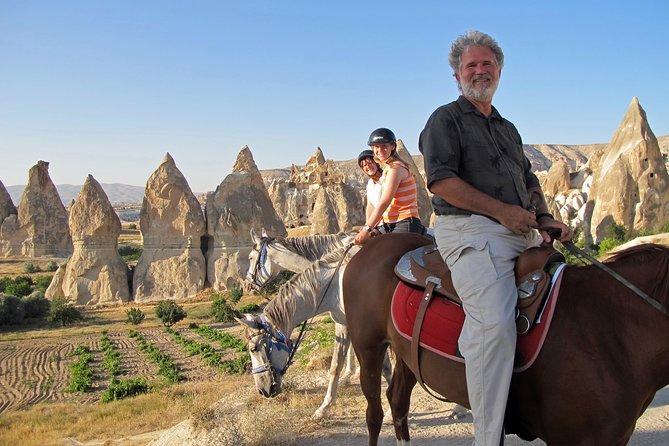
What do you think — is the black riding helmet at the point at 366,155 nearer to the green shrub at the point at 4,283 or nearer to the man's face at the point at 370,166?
the man's face at the point at 370,166

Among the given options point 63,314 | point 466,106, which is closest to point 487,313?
point 466,106

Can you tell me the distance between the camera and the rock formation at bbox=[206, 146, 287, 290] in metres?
26.7

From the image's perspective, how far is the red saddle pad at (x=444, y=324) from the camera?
8.81 ft

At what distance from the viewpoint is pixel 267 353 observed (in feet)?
17.7

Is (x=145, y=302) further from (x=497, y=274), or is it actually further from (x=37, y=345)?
(x=497, y=274)

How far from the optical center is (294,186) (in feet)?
209

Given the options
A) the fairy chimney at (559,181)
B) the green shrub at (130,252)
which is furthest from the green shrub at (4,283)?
the fairy chimney at (559,181)

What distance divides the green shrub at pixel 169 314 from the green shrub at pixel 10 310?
612 cm

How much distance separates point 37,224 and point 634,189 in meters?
40.1

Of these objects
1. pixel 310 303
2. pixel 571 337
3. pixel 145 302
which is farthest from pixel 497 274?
pixel 145 302

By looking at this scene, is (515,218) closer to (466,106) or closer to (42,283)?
(466,106)

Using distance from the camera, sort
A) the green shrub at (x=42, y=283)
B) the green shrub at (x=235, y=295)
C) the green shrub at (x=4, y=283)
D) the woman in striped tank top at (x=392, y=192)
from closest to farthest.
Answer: the woman in striped tank top at (x=392, y=192) → the green shrub at (x=235, y=295) → the green shrub at (x=42, y=283) → the green shrub at (x=4, y=283)

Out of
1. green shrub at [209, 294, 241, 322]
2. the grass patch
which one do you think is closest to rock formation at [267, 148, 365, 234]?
green shrub at [209, 294, 241, 322]

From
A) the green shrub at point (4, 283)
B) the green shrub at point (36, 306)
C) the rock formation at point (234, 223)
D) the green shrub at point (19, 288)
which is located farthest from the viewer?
the green shrub at point (4, 283)
